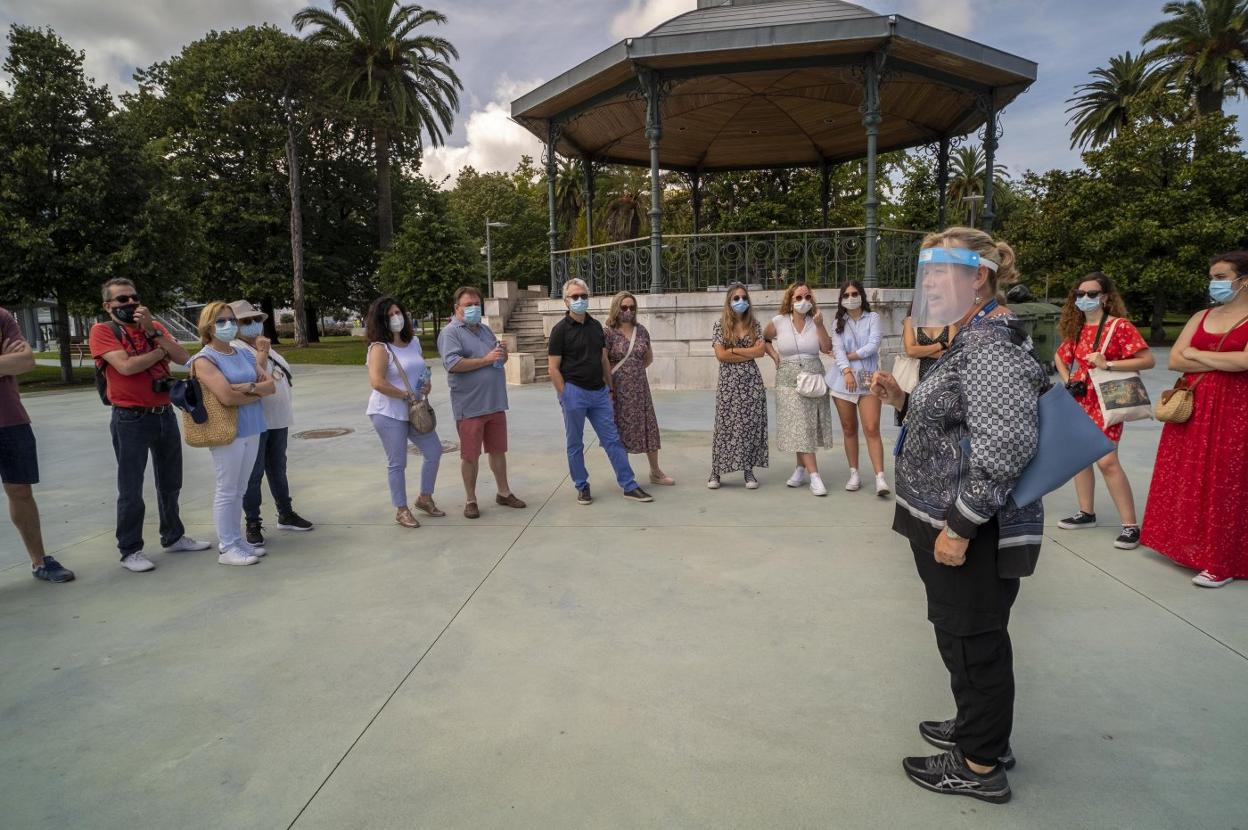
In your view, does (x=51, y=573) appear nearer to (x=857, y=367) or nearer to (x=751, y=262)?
(x=857, y=367)

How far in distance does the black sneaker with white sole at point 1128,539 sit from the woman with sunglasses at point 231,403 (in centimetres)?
550

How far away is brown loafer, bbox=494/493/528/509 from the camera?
19.2 feet

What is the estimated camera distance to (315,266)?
108 ft

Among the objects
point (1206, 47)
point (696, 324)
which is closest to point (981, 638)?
point (696, 324)

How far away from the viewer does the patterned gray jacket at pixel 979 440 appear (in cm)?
209

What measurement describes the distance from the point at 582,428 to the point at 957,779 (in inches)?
159

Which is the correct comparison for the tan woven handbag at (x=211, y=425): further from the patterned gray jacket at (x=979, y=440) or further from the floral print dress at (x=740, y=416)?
the patterned gray jacket at (x=979, y=440)

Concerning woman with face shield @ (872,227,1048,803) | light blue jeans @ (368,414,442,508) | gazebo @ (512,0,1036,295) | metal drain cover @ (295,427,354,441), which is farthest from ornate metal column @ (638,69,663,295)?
woman with face shield @ (872,227,1048,803)

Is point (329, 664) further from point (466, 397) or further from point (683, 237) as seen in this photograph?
point (683, 237)

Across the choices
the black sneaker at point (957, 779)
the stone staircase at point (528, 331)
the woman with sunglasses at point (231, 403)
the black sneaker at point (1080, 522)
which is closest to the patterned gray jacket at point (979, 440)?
the black sneaker at point (957, 779)

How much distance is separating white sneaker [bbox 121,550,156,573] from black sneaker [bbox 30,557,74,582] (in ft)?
0.93

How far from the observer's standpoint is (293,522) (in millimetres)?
5340

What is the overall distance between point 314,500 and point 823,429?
4.37 metres

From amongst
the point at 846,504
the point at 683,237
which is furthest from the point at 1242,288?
the point at 683,237
